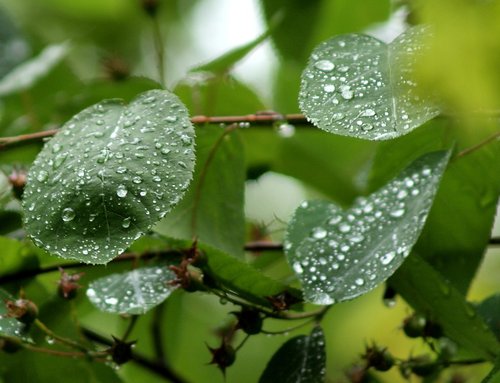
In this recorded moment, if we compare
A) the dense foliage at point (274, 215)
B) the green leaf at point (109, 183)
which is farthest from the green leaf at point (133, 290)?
the green leaf at point (109, 183)

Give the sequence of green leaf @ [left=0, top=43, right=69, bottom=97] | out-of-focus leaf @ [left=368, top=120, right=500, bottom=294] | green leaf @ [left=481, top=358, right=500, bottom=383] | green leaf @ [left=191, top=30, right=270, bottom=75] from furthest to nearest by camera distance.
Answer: green leaf @ [left=0, top=43, right=69, bottom=97], green leaf @ [left=191, top=30, right=270, bottom=75], out-of-focus leaf @ [left=368, top=120, right=500, bottom=294], green leaf @ [left=481, top=358, right=500, bottom=383]

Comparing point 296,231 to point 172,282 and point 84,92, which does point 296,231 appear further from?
point 84,92

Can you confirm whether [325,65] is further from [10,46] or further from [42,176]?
[10,46]

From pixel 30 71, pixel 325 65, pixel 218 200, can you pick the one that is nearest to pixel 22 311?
pixel 218 200

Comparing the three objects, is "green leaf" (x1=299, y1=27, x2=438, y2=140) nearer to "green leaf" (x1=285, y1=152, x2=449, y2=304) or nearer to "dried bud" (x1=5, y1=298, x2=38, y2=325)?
"green leaf" (x1=285, y1=152, x2=449, y2=304)

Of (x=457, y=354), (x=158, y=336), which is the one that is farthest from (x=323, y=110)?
(x=158, y=336)

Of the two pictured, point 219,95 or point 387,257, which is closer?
point 387,257

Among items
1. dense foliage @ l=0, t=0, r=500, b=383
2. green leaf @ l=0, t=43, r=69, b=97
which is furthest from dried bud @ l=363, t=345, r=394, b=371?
green leaf @ l=0, t=43, r=69, b=97
